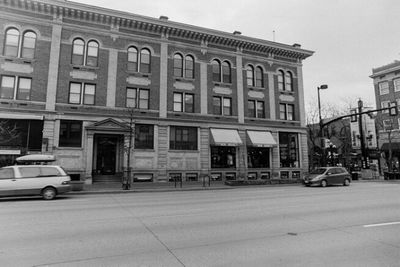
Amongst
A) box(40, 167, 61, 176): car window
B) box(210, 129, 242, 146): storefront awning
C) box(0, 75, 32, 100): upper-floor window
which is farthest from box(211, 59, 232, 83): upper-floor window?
box(40, 167, 61, 176): car window

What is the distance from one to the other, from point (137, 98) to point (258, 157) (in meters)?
13.7

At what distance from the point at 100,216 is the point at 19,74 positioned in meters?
18.3

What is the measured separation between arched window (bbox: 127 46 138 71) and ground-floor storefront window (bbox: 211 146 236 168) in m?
10.6

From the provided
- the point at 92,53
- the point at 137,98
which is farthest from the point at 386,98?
the point at 92,53

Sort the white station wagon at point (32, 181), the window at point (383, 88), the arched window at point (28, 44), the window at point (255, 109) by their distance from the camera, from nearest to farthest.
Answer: the white station wagon at point (32, 181), the arched window at point (28, 44), the window at point (255, 109), the window at point (383, 88)

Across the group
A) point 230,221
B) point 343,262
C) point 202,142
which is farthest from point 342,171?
point 343,262

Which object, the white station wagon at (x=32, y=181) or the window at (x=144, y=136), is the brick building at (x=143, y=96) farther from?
the white station wagon at (x=32, y=181)

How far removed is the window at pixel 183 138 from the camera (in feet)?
81.6

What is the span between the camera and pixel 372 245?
215 inches

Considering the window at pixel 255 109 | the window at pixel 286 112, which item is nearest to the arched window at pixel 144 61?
the window at pixel 255 109

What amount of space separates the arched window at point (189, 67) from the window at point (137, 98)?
4534mm

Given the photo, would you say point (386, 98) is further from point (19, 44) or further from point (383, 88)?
point (19, 44)

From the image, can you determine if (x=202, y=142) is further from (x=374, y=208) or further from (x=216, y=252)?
(x=216, y=252)

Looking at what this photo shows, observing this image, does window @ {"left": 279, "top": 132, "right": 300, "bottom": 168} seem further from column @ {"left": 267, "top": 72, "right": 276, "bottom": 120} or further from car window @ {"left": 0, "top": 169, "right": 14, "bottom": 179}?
car window @ {"left": 0, "top": 169, "right": 14, "bottom": 179}
